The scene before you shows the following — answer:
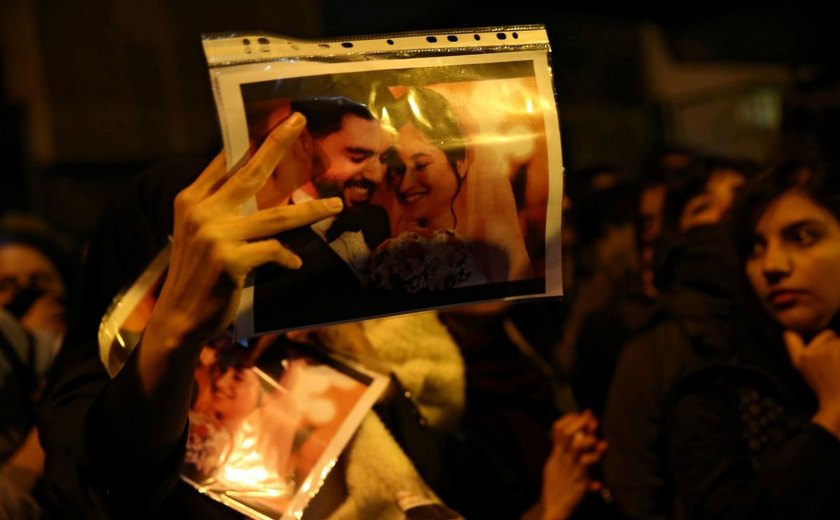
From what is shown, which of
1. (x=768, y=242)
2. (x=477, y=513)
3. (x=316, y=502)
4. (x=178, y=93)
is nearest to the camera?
(x=316, y=502)

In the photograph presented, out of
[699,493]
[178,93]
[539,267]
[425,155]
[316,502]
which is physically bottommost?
[699,493]

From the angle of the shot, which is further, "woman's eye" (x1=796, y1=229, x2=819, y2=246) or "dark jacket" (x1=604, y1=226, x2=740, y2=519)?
"dark jacket" (x1=604, y1=226, x2=740, y2=519)

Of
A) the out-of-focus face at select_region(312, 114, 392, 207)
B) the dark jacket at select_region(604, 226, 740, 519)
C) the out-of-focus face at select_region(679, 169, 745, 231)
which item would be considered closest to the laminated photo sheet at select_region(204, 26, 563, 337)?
the out-of-focus face at select_region(312, 114, 392, 207)

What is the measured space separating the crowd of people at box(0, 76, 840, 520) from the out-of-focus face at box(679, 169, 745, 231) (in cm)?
19

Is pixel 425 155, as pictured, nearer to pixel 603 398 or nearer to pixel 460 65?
pixel 460 65

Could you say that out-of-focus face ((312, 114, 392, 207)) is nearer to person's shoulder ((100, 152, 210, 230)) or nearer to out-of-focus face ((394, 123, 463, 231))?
out-of-focus face ((394, 123, 463, 231))

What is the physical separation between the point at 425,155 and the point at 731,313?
87 cm

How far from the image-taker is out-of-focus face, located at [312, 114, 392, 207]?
2.97ft

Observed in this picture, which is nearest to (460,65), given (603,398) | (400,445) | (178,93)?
(400,445)

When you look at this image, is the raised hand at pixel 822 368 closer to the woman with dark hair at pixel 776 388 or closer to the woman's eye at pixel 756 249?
the woman with dark hair at pixel 776 388

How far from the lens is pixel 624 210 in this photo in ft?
10.8

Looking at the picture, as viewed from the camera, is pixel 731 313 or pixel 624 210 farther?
pixel 624 210

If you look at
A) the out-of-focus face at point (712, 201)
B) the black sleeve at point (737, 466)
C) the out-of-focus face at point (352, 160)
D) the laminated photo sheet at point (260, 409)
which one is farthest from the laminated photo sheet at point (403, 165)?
the out-of-focus face at point (712, 201)

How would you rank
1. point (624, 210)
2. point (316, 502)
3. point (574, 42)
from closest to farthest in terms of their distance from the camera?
point (316, 502) < point (624, 210) < point (574, 42)
